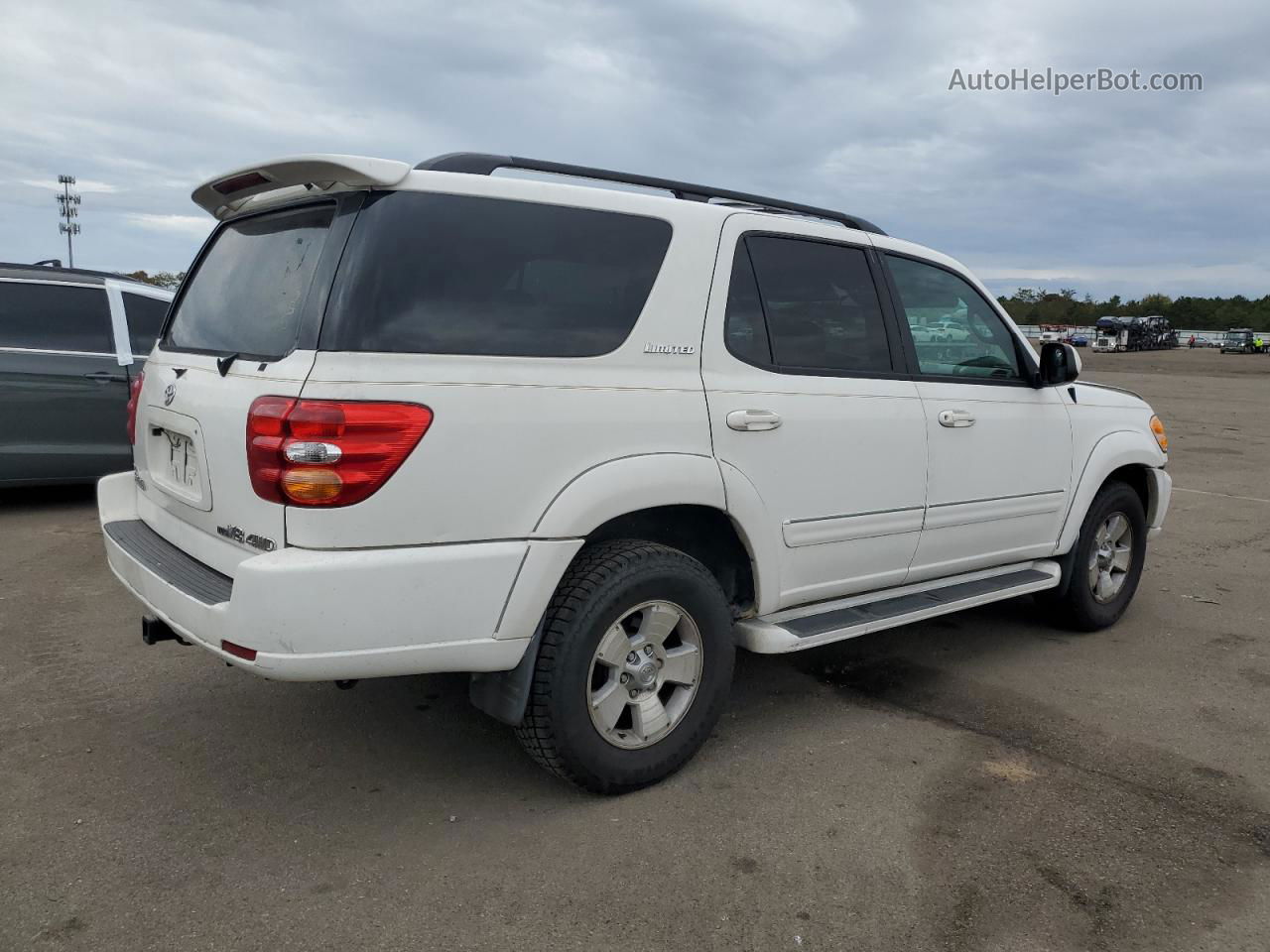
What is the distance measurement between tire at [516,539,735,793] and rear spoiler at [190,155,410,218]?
123 centimetres

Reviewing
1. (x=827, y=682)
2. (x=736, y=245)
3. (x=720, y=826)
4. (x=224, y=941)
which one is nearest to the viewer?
(x=224, y=941)

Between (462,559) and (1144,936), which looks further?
(462,559)

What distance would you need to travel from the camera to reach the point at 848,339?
381 cm

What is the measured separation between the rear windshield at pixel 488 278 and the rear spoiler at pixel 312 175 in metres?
0.06

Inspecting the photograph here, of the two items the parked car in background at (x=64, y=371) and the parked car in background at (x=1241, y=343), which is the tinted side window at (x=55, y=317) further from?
the parked car in background at (x=1241, y=343)

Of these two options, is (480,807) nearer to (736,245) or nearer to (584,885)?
(584,885)

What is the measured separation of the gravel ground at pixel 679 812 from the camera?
2.53 metres

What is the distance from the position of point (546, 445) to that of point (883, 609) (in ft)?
5.56

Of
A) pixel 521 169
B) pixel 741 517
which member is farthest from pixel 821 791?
pixel 521 169

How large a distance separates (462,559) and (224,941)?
108cm

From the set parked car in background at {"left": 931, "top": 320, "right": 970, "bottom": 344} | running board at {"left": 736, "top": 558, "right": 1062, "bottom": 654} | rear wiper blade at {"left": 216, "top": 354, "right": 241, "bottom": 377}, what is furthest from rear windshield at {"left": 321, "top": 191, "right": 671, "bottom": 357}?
parked car in background at {"left": 931, "top": 320, "right": 970, "bottom": 344}

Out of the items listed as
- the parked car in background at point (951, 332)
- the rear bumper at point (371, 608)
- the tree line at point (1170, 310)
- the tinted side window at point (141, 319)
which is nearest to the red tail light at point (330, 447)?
the rear bumper at point (371, 608)

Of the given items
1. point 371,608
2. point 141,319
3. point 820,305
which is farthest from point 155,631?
point 141,319

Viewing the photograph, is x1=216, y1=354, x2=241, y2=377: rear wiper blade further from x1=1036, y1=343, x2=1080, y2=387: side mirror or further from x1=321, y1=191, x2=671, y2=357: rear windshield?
x1=1036, y1=343, x2=1080, y2=387: side mirror
